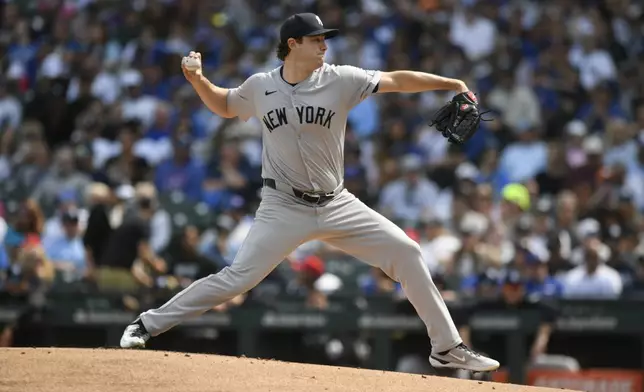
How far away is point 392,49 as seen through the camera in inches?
617

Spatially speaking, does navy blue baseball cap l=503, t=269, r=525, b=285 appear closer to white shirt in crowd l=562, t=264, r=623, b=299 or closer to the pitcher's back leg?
white shirt in crowd l=562, t=264, r=623, b=299

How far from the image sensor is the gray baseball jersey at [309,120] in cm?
698

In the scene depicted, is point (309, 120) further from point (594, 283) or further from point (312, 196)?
point (594, 283)

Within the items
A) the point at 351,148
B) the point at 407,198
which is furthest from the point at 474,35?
the point at 407,198

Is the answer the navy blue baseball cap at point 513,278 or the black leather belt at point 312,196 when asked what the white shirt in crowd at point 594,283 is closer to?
the navy blue baseball cap at point 513,278

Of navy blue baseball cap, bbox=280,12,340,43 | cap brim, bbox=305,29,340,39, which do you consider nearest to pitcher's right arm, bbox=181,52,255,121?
navy blue baseball cap, bbox=280,12,340,43

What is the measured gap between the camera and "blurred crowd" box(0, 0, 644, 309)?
38.7 ft

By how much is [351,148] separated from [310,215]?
6.91 m

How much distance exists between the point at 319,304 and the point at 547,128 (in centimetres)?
444

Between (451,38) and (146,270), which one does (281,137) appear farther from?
(451,38)

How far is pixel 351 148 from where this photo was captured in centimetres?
1389

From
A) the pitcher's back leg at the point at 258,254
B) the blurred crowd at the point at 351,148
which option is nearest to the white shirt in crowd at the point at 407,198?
the blurred crowd at the point at 351,148

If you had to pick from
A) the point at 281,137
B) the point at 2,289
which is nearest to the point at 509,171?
the point at 2,289

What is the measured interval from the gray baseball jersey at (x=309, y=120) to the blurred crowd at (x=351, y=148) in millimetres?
4030
